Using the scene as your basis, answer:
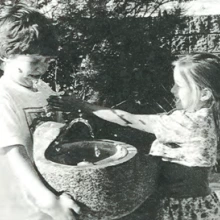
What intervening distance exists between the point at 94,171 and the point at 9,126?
32 cm

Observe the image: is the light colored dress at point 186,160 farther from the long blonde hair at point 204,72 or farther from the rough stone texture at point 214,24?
the rough stone texture at point 214,24

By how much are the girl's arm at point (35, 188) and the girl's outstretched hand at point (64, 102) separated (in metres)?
0.17

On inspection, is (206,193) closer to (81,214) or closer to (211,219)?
(211,219)

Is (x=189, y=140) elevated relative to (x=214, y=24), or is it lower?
lower

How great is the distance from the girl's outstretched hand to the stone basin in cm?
6

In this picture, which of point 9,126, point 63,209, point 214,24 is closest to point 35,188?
point 63,209

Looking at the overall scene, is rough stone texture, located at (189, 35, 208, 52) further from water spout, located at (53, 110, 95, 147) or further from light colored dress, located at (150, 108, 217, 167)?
water spout, located at (53, 110, 95, 147)

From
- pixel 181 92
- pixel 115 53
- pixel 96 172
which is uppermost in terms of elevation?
pixel 115 53

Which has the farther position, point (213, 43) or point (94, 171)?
point (213, 43)

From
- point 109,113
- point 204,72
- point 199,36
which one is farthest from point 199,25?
point 109,113

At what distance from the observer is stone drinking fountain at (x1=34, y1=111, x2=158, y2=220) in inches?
57.3

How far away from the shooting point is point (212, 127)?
1526 mm

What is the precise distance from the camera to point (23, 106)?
156 cm

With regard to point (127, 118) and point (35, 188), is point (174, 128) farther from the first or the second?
point (35, 188)
